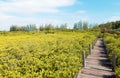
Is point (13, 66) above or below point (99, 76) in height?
above

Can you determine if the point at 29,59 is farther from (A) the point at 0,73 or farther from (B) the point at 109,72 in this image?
(B) the point at 109,72

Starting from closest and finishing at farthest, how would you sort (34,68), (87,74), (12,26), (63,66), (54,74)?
(54,74)
(34,68)
(63,66)
(87,74)
(12,26)

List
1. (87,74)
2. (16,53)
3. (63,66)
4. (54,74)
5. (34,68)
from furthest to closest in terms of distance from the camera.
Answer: (16,53), (87,74), (63,66), (34,68), (54,74)

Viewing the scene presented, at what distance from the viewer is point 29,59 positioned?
570 inches

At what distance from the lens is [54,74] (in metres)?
11.9

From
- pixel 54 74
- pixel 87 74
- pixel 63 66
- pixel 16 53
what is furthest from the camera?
pixel 16 53

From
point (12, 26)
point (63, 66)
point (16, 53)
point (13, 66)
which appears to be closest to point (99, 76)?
point (63, 66)

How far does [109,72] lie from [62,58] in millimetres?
3320

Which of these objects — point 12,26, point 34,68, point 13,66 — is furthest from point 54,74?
point 12,26

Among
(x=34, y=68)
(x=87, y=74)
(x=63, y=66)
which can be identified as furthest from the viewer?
(x=87, y=74)

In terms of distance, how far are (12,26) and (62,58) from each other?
9811cm

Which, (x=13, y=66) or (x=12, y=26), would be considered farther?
(x=12, y=26)

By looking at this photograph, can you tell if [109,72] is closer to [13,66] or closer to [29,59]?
[29,59]

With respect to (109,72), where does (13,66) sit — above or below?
above
